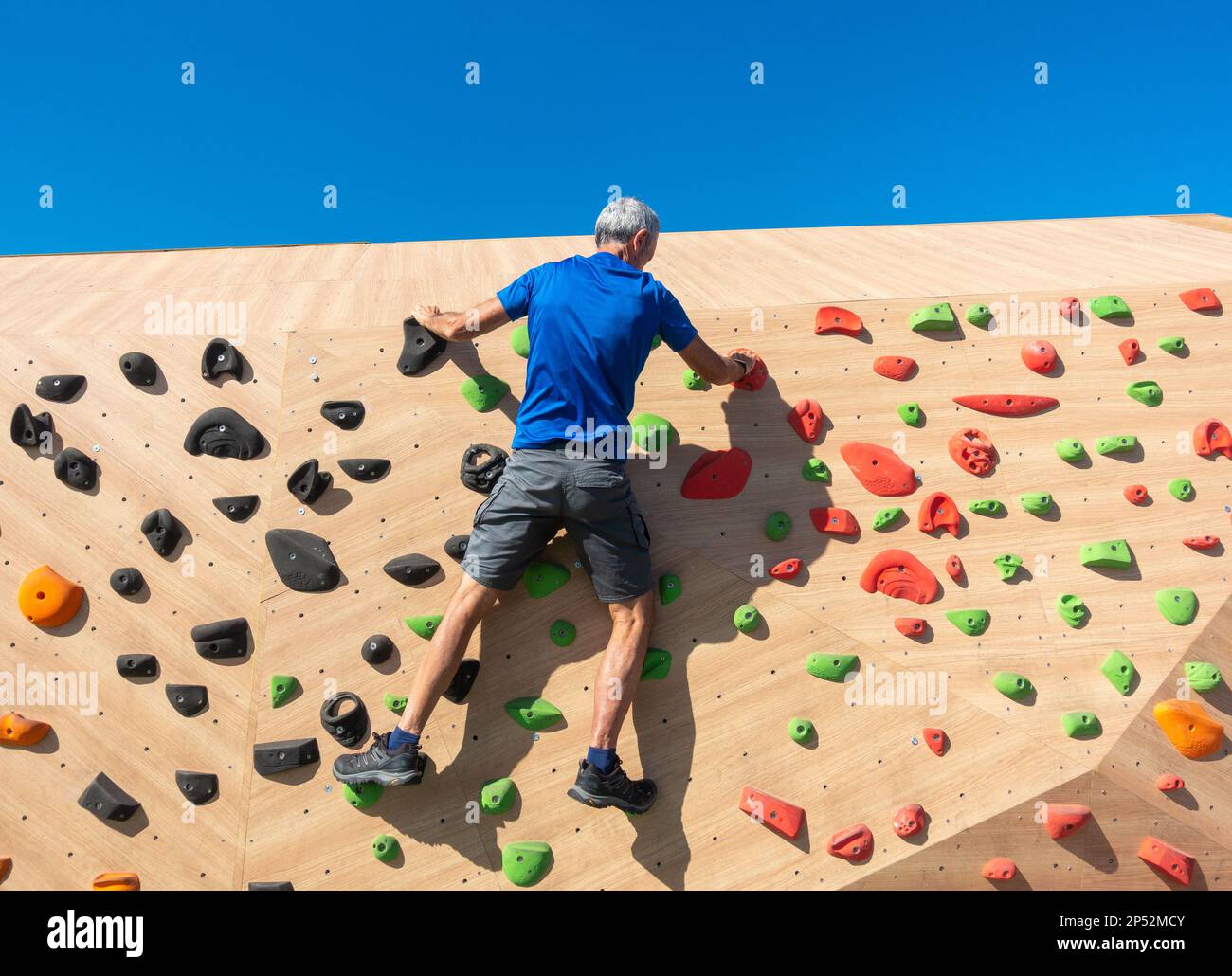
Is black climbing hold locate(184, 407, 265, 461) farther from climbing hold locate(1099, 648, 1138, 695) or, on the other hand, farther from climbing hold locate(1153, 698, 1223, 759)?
climbing hold locate(1153, 698, 1223, 759)

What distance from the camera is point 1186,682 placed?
3152 millimetres

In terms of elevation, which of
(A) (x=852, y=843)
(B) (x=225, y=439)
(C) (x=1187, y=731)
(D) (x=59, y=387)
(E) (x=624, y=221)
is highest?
(E) (x=624, y=221)

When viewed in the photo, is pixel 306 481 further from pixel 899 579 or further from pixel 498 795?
pixel 899 579

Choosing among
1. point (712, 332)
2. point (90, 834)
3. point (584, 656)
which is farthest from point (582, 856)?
point (712, 332)

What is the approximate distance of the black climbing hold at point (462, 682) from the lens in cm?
299

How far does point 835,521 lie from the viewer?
10.6 feet

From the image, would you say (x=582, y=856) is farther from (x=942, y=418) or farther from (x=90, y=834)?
(x=942, y=418)

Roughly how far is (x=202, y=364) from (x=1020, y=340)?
3729 millimetres

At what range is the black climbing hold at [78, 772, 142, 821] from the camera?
291cm

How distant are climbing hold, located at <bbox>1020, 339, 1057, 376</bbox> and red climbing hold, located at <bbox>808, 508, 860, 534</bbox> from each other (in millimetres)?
1174

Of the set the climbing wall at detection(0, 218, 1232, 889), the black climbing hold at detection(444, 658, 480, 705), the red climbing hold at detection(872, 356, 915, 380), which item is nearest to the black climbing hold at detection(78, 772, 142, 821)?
the climbing wall at detection(0, 218, 1232, 889)

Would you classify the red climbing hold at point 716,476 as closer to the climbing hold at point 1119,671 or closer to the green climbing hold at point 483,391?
the green climbing hold at point 483,391

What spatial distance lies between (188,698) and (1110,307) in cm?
447

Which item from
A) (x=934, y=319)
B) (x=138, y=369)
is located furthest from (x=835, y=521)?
(x=138, y=369)
